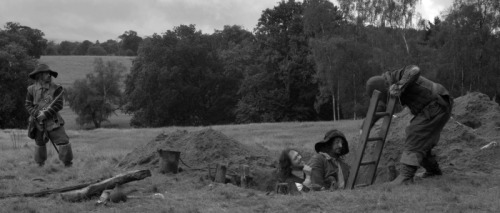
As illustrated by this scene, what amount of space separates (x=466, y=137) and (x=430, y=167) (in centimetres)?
242

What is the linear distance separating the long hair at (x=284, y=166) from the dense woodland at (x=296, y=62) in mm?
33778

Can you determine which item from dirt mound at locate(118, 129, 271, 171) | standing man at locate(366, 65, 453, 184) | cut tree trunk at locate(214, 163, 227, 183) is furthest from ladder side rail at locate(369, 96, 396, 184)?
dirt mound at locate(118, 129, 271, 171)

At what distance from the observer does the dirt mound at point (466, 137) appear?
988 cm

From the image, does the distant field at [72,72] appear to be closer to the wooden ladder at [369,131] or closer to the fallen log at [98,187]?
the fallen log at [98,187]

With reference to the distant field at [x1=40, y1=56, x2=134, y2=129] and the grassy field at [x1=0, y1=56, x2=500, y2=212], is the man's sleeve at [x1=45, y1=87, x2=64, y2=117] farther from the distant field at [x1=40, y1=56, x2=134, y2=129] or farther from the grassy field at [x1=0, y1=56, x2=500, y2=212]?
the distant field at [x1=40, y1=56, x2=134, y2=129]

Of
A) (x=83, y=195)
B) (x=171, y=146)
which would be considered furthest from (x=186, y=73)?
(x=83, y=195)

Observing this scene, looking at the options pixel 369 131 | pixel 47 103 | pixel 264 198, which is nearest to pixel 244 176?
pixel 264 198

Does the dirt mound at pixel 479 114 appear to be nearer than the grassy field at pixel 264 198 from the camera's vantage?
No

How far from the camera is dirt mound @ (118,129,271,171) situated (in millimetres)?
11625

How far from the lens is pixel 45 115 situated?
38.5 ft

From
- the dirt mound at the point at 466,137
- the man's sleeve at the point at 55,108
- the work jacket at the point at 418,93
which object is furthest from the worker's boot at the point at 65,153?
the work jacket at the point at 418,93

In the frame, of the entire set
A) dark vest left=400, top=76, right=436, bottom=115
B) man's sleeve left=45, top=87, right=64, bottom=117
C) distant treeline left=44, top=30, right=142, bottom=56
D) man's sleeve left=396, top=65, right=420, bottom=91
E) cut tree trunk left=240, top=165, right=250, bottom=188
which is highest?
distant treeline left=44, top=30, right=142, bottom=56

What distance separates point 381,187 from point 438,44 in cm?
4209

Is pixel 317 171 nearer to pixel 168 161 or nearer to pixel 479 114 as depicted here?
pixel 168 161
